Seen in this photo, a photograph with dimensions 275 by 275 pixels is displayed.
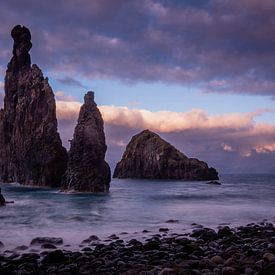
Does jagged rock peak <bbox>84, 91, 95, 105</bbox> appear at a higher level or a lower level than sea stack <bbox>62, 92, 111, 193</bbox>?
higher

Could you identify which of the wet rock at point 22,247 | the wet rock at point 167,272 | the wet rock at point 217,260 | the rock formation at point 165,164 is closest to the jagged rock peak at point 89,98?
the wet rock at point 22,247

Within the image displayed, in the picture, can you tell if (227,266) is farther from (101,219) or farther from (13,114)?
(13,114)

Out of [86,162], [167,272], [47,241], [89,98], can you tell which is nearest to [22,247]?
[47,241]

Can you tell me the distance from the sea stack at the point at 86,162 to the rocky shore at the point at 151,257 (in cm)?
4227

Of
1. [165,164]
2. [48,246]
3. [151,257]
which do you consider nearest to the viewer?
[151,257]

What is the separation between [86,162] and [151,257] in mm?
49882

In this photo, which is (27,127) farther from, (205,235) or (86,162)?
(205,235)

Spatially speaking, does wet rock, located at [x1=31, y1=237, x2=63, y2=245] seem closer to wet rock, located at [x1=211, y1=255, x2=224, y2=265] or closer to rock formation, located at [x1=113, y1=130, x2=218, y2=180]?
wet rock, located at [x1=211, y1=255, x2=224, y2=265]

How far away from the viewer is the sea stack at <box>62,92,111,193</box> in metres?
67.0

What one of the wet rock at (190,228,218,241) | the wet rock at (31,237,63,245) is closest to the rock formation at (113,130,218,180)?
the wet rock at (190,228,218,241)

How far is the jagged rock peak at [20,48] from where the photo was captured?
458 ft

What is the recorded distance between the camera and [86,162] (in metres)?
67.2

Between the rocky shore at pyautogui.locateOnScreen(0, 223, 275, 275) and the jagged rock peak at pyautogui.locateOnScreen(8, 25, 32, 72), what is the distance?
405 ft

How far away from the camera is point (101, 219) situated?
116ft
